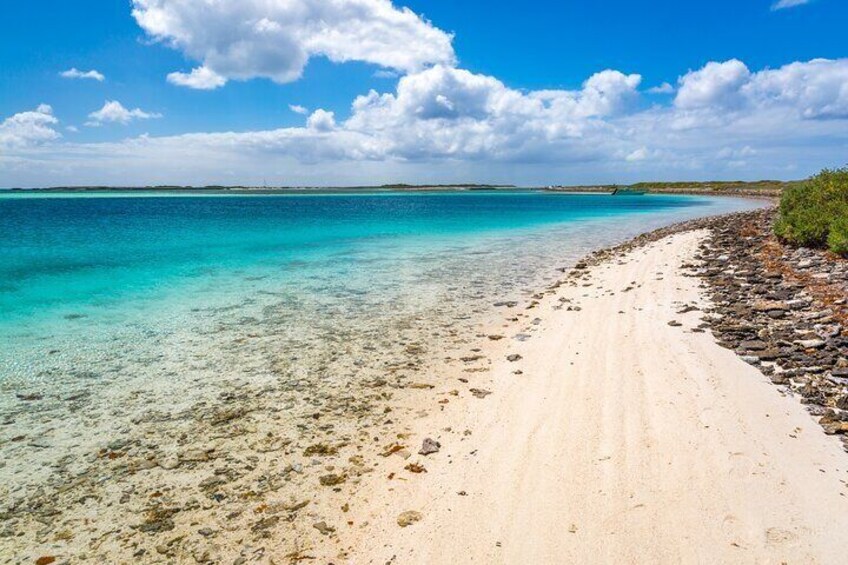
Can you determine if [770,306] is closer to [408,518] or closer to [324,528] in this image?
[408,518]

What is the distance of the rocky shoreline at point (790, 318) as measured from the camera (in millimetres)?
8117

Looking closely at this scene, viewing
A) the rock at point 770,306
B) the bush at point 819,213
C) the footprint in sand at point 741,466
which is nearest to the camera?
the footprint in sand at point 741,466

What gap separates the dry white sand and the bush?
1262cm

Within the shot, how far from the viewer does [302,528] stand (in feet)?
18.9

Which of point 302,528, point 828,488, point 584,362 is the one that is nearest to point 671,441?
point 828,488

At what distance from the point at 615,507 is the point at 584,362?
4947 mm

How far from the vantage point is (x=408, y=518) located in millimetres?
5781

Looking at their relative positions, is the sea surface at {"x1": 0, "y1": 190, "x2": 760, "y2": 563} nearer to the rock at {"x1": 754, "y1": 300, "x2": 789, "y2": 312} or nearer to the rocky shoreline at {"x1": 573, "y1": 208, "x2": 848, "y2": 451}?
the rocky shoreline at {"x1": 573, "y1": 208, "x2": 848, "y2": 451}

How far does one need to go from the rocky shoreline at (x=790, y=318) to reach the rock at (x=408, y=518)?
593cm

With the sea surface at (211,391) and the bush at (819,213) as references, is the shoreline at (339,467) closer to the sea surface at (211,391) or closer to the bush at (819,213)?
the sea surface at (211,391)

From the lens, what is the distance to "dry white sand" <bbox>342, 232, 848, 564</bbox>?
508 centimetres

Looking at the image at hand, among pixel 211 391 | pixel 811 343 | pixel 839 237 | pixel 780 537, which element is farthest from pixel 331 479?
pixel 839 237

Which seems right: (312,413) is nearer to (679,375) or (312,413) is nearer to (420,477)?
(420,477)

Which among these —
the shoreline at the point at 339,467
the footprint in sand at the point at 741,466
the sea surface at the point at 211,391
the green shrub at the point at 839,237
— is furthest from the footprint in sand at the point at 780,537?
the green shrub at the point at 839,237
